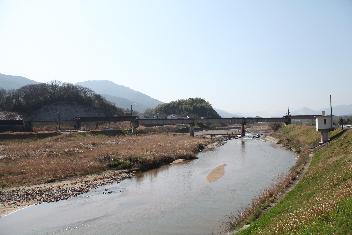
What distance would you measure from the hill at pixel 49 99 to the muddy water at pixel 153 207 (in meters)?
116

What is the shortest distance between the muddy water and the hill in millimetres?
116423

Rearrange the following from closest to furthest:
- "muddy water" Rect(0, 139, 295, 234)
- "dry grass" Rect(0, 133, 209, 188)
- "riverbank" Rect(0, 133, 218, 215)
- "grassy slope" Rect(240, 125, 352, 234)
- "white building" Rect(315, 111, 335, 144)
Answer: "grassy slope" Rect(240, 125, 352, 234)
"muddy water" Rect(0, 139, 295, 234)
"riverbank" Rect(0, 133, 218, 215)
"dry grass" Rect(0, 133, 209, 188)
"white building" Rect(315, 111, 335, 144)

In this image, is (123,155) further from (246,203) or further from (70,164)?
(246,203)

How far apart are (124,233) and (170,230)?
115 inches

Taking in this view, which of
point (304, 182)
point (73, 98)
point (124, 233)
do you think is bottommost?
point (124, 233)

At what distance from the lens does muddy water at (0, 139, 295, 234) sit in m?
28.0

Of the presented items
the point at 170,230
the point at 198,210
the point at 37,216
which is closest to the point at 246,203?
the point at 198,210

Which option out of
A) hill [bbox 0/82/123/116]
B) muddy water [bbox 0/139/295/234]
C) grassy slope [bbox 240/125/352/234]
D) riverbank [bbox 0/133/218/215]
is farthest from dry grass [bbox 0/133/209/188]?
hill [bbox 0/82/123/116]

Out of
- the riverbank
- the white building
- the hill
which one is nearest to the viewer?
the riverbank

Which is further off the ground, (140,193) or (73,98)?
(73,98)

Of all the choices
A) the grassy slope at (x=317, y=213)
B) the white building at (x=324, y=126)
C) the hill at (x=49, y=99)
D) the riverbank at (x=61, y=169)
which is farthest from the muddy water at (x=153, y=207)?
the hill at (x=49, y=99)

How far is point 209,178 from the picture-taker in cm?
4678

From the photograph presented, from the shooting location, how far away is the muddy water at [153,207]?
2802 cm

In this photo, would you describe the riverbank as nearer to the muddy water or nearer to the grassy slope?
the muddy water
